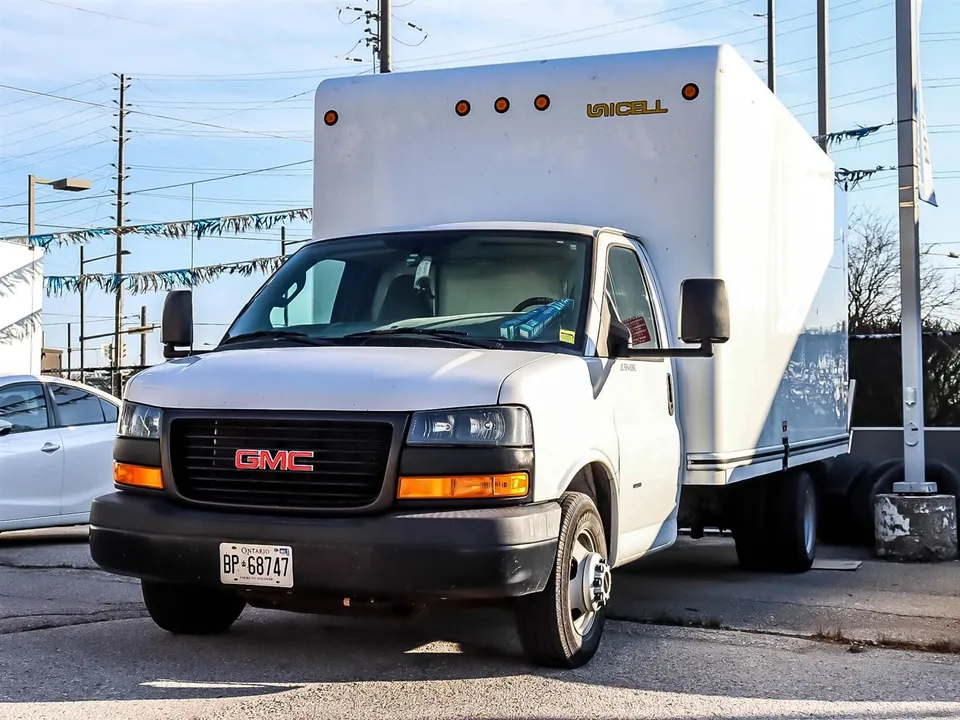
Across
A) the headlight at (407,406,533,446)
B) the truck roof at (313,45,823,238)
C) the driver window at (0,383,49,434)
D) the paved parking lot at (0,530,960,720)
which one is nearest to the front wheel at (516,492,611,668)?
the paved parking lot at (0,530,960,720)

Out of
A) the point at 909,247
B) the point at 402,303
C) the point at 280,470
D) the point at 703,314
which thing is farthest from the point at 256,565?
the point at 909,247

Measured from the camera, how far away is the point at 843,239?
35.5 ft

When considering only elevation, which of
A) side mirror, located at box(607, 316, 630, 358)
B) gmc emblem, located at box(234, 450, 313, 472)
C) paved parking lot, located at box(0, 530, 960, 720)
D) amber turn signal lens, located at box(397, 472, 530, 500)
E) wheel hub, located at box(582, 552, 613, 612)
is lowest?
paved parking lot, located at box(0, 530, 960, 720)

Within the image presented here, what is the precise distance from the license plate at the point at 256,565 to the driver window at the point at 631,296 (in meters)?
2.08

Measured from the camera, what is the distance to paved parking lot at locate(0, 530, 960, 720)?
4.88 metres

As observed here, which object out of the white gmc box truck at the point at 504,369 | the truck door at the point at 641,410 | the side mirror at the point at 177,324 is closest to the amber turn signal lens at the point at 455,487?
the white gmc box truck at the point at 504,369

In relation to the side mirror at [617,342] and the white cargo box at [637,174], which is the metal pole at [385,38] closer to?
the white cargo box at [637,174]

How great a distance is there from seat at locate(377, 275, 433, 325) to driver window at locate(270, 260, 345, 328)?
28cm

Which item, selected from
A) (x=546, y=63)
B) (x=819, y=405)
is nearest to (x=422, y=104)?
(x=546, y=63)

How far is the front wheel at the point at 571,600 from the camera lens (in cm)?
523

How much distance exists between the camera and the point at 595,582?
5.52 m

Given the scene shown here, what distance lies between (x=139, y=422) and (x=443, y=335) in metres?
1.36

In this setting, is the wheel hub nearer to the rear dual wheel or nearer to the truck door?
the truck door

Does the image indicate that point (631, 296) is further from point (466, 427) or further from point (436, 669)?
point (436, 669)
